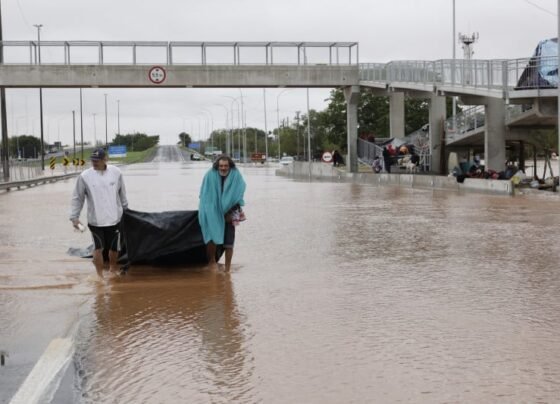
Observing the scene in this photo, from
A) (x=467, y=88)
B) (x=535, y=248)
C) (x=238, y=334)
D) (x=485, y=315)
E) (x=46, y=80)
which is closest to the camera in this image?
(x=238, y=334)

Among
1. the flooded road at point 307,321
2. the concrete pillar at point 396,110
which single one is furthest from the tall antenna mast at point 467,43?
the flooded road at point 307,321

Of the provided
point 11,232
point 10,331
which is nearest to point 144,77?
point 11,232

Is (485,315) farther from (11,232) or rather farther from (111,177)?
(11,232)

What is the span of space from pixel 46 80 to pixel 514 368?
41299 millimetres

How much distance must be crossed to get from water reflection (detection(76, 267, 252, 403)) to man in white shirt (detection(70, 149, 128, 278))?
1.91 ft

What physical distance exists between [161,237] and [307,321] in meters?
3.68

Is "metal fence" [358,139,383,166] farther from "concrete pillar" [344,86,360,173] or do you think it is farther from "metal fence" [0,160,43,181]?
"metal fence" [0,160,43,181]

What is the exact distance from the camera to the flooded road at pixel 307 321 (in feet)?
17.3

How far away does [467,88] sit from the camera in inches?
1264

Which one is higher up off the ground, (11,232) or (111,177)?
(111,177)

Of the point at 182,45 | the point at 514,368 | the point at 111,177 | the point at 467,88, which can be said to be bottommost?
the point at 514,368

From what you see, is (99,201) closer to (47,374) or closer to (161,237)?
(161,237)

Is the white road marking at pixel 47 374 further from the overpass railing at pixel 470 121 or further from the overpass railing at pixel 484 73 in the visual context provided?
the overpass railing at pixel 470 121

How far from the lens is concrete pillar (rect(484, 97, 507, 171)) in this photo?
114 feet
